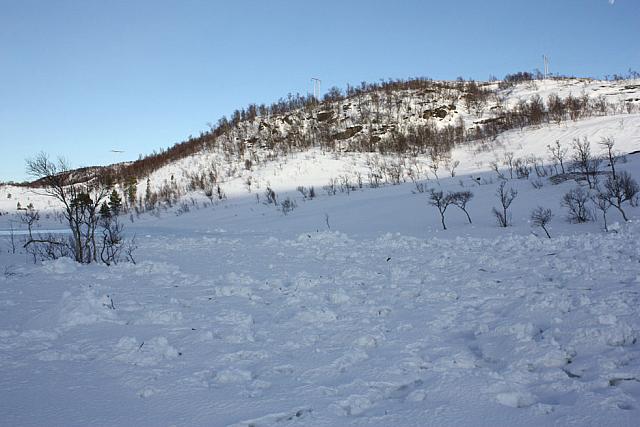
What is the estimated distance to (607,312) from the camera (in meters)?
4.14

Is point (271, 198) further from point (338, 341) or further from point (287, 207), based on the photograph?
point (338, 341)

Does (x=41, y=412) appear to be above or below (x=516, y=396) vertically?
above

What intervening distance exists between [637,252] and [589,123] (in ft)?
111

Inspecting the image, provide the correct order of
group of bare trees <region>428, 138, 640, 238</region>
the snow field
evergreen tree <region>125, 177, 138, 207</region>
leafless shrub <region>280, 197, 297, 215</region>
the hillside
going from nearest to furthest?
the snow field < group of bare trees <region>428, 138, 640, 238</region> < leafless shrub <region>280, 197, 297, 215</region> < the hillside < evergreen tree <region>125, 177, 138, 207</region>

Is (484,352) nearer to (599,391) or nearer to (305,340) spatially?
(599,391)

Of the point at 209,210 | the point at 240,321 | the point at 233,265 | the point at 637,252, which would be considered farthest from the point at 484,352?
the point at 209,210

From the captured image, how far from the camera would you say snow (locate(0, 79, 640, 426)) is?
2.81m

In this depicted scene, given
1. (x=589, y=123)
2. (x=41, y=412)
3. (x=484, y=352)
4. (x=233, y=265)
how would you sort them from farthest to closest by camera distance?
1. (x=589, y=123)
2. (x=233, y=265)
3. (x=484, y=352)
4. (x=41, y=412)

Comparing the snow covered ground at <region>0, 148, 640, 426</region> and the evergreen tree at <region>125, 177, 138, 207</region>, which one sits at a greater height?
the evergreen tree at <region>125, 177, 138, 207</region>

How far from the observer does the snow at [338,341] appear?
2.81 metres

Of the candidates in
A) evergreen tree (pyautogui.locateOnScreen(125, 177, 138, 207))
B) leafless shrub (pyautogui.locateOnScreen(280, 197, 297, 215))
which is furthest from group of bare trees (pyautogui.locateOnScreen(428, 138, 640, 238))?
evergreen tree (pyautogui.locateOnScreen(125, 177, 138, 207))

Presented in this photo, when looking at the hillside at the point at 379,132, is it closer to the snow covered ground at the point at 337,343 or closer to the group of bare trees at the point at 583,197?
the group of bare trees at the point at 583,197

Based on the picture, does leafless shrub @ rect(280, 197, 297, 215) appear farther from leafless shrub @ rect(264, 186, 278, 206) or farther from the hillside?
the hillside

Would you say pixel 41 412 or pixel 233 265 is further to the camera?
pixel 233 265
